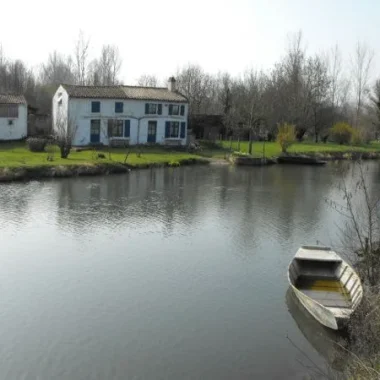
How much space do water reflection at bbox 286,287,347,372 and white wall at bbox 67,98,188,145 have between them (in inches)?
1427

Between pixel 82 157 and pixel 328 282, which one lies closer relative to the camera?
pixel 328 282

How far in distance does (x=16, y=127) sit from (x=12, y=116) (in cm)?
119

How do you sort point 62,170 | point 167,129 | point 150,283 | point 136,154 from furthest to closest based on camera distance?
point 167,129
point 136,154
point 62,170
point 150,283

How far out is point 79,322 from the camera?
14.2 m

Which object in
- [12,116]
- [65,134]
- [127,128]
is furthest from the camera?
[127,128]

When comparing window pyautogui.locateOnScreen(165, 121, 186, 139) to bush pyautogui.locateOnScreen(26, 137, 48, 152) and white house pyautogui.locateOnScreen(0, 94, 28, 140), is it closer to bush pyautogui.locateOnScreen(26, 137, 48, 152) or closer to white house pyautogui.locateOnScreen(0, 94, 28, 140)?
bush pyautogui.locateOnScreen(26, 137, 48, 152)

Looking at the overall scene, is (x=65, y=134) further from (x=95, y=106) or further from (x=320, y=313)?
(x=320, y=313)

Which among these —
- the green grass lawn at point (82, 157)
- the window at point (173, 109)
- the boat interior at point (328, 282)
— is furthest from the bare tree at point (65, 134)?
the boat interior at point (328, 282)

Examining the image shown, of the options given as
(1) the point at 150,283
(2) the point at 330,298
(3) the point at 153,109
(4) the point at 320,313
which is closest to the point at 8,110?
(3) the point at 153,109

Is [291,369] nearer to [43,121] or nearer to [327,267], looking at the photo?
Answer: [327,267]

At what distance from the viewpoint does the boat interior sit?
48.9ft

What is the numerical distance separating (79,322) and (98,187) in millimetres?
20631

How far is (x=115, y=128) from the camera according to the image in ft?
164

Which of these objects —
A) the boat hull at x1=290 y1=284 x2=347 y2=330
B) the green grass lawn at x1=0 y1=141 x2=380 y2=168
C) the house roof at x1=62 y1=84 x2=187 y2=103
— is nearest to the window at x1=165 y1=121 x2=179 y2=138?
the green grass lawn at x1=0 y1=141 x2=380 y2=168
